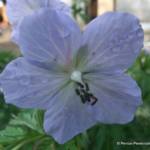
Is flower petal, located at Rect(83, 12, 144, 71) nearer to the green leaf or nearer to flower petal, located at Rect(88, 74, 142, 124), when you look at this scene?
flower petal, located at Rect(88, 74, 142, 124)

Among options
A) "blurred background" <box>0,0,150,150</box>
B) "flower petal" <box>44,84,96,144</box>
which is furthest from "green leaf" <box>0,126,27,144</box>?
"flower petal" <box>44,84,96,144</box>

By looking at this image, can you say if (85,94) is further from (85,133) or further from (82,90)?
(85,133)

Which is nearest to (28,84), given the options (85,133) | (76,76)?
(76,76)

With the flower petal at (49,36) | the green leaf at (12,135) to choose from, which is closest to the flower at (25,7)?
the flower petal at (49,36)

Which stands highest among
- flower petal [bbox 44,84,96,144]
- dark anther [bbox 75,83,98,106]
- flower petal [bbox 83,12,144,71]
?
flower petal [bbox 83,12,144,71]

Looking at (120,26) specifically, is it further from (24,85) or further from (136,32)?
(24,85)

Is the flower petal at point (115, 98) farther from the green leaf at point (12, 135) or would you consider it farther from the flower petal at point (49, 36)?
the green leaf at point (12, 135)

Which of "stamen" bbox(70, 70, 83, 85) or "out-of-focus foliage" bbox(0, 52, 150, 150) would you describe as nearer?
"stamen" bbox(70, 70, 83, 85)
